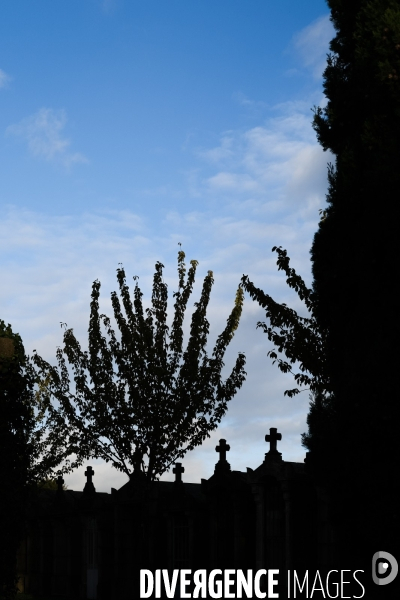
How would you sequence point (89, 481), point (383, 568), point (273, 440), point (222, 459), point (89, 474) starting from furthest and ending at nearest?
point (89, 474)
point (89, 481)
point (222, 459)
point (273, 440)
point (383, 568)

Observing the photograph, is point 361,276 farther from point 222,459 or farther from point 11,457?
point 222,459

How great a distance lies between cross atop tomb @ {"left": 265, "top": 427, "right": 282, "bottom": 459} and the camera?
22000mm

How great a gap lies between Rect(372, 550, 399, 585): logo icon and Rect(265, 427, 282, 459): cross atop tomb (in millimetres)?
8288

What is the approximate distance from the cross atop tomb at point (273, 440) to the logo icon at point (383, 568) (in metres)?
8.29

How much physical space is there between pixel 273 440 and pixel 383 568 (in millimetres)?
9059

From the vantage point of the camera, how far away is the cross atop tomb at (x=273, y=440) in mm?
22000

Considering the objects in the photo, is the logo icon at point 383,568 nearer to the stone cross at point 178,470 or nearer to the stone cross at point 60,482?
the stone cross at point 178,470

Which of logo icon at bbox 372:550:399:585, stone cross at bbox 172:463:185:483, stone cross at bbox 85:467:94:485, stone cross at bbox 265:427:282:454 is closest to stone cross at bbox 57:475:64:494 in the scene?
stone cross at bbox 85:467:94:485

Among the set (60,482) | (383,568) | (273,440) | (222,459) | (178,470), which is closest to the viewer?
(383,568)

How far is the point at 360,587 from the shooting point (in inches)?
618

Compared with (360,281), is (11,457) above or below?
below

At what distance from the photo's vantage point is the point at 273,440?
73.7 ft

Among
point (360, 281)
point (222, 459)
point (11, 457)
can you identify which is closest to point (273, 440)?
point (222, 459)

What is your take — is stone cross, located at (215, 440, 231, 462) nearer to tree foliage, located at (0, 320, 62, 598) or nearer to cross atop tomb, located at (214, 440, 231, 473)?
cross atop tomb, located at (214, 440, 231, 473)
